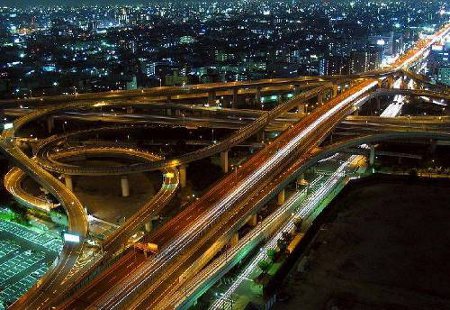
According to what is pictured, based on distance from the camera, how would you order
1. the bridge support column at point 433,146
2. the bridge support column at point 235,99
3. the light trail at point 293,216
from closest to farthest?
the light trail at point 293,216 < the bridge support column at point 433,146 < the bridge support column at point 235,99

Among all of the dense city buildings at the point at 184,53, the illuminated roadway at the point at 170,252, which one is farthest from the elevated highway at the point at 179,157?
the dense city buildings at the point at 184,53

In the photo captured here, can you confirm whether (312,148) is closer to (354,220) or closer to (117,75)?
(354,220)

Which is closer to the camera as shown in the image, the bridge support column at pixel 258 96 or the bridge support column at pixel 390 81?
the bridge support column at pixel 258 96

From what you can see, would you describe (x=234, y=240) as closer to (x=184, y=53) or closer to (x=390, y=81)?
(x=390, y=81)

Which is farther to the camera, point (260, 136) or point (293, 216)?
point (260, 136)

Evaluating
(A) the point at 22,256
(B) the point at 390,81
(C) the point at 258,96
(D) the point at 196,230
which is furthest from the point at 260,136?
(B) the point at 390,81

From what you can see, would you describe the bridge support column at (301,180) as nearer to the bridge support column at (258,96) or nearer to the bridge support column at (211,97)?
the bridge support column at (211,97)

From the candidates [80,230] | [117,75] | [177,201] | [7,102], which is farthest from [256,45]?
[80,230]

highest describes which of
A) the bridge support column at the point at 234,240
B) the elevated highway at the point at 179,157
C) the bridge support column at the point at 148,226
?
the elevated highway at the point at 179,157

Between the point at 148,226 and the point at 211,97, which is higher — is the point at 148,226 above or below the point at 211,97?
below
